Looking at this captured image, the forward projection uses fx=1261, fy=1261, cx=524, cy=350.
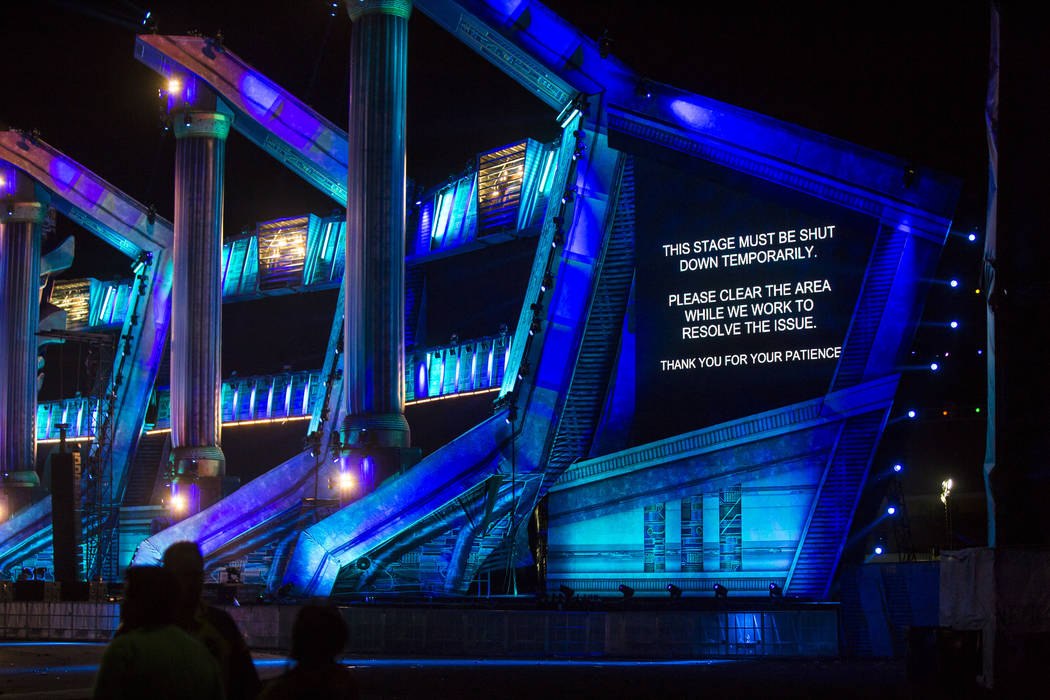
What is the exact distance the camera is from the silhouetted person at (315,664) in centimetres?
488

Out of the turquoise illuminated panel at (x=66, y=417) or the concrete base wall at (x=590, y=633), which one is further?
the turquoise illuminated panel at (x=66, y=417)

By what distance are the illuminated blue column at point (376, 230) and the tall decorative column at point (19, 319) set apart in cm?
2406

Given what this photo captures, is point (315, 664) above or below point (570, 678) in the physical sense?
above

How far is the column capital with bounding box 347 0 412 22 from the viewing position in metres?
34.6

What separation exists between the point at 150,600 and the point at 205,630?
1121 mm

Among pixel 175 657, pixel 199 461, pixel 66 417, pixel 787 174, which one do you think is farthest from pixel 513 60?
pixel 66 417

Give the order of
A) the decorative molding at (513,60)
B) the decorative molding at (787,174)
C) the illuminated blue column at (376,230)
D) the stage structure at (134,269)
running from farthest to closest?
the stage structure at (134,269), the illuminated blue column at (376,230), the decorative molding at (513,60), the decorative molding at (787,174)

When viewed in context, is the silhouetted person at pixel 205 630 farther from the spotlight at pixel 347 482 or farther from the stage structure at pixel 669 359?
the spotlight at pixel 347 482

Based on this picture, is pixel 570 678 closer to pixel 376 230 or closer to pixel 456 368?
pixel 376 230

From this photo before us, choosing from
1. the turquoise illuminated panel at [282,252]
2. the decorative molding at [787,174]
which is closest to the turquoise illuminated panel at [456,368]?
the turquoise illuminated panel at [282,252]

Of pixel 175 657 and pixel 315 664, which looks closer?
pixel 175 657

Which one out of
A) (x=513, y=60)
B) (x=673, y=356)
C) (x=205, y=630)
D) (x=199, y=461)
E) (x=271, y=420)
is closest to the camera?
(x=205, y=630)

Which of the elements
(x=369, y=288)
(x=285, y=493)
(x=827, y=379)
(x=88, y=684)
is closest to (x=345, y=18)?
(x=369, y=288)

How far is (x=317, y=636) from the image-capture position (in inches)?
194
